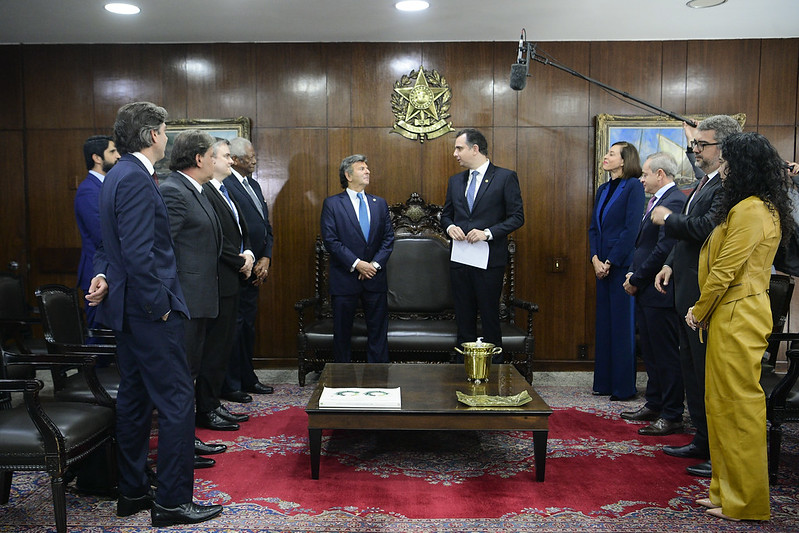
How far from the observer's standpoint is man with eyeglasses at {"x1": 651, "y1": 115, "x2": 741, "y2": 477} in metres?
3.46

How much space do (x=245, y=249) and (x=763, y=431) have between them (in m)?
3.17

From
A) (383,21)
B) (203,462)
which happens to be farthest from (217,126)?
(203,462)

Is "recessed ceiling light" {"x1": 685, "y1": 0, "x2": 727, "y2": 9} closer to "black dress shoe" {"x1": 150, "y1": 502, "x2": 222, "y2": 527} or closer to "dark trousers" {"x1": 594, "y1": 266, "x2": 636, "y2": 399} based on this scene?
"dark trousers" {"x1": 594, "y1": 266, "x2": 636, "y2": 399}

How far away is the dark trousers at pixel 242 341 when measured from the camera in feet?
16.9

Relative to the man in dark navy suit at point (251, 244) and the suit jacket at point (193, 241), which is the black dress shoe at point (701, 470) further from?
the man in dark navy suit at point (251, 244)

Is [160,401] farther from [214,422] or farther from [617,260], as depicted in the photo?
[617,260]

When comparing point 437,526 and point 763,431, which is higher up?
point 763,431

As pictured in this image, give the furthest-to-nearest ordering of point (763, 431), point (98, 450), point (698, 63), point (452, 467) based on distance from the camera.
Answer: point (698, 63), point (452, 467), point (98, 450), point (763, 431)

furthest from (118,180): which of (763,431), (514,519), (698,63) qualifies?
(698,63)

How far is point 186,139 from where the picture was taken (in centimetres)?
345

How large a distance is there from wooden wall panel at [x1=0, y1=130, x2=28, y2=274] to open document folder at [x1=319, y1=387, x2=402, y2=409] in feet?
13.9

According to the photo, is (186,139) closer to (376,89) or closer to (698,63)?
(376,89)

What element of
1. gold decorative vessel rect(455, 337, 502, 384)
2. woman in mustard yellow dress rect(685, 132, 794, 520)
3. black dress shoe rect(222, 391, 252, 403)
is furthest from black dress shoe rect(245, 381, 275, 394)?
woman in mustard yellow dress rect(685, 132, 794, 520)

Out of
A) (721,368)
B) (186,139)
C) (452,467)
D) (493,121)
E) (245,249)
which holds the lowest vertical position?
(452,467)
